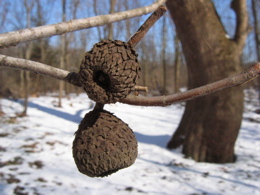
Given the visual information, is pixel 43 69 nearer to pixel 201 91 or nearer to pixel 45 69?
pixel 45 69

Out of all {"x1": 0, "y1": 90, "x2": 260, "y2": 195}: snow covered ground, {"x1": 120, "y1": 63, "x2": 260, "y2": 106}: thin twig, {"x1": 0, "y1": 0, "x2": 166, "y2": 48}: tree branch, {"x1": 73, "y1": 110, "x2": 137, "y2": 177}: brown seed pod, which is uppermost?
{"x1": 0, "y1": 0, "x2": 166, "y2": 48}: tree branch

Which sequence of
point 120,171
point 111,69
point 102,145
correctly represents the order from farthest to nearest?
point 120,171 → point 102,145 → point 111,69

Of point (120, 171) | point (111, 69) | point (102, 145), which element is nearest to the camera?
point (111, 69)

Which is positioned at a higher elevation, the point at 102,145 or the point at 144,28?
the point at 144,28

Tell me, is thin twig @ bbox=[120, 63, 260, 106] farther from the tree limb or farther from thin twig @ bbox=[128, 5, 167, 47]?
thin twig @ bbox=[128, 5, 167, 47]

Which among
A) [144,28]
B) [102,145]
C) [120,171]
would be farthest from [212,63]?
[102,145]

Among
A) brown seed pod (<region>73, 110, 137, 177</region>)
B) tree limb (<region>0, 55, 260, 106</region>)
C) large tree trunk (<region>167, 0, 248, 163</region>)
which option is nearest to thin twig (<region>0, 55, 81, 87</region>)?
tree limb (<region>0, 55, 260, 106</region>)
